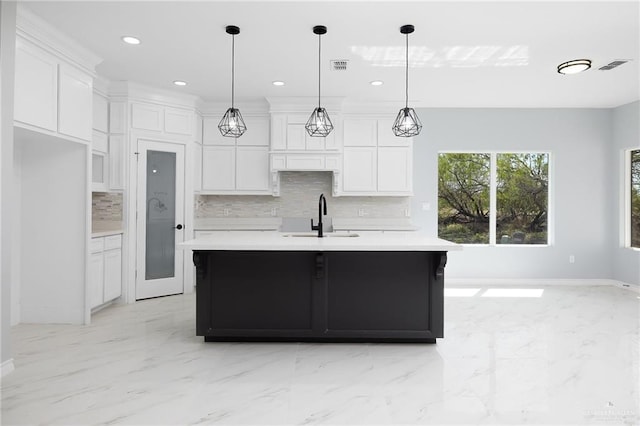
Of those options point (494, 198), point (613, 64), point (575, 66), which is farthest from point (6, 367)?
point (494, 198)

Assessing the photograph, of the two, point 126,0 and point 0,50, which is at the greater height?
point 126,0

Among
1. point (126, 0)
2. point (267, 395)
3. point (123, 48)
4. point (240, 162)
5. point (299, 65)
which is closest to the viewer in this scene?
point (267, 395)

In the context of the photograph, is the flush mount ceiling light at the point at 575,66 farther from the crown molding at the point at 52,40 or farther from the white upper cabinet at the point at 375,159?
the crown molding at the point at 52,40

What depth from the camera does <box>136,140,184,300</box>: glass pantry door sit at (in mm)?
5105

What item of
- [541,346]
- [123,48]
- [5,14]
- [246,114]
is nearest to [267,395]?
[541,346]

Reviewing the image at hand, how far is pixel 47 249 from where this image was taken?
4.10 metres

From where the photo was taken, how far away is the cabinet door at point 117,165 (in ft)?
16.3

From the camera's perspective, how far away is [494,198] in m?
6.33

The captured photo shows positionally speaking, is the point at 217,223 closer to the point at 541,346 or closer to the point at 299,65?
the point at 299,65

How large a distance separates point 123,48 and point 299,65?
5.57ft

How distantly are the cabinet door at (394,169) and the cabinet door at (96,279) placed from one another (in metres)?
3.64

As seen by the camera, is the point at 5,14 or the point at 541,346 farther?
the point at 541,346

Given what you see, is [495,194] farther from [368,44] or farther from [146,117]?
[146,117]

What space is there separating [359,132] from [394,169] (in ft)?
2.38
